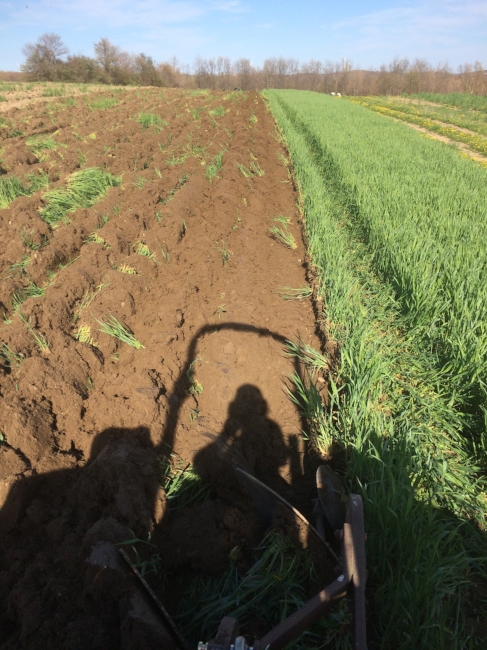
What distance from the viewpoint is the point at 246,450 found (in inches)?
98.3

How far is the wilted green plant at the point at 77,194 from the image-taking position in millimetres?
5582

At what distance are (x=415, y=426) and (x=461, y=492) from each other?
1.47ft

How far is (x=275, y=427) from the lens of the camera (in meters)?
2.80

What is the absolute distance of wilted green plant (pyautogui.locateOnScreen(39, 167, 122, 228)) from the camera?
5.58 metres

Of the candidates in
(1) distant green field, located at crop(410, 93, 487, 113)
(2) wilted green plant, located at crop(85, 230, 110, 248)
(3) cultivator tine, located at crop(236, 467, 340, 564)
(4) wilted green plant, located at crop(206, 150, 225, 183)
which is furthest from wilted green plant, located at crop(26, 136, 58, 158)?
(1) distant green field, located at crop(410, 93, 487, 113)

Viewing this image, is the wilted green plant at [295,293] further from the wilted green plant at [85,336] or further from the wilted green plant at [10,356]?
the wilted green plant at [10,356]

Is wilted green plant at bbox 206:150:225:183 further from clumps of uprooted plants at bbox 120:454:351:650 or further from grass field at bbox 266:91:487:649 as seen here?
clumps of uprooted plants at bbox 120:454:351:650

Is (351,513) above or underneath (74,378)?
above

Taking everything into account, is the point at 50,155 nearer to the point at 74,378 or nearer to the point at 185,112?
the point at 74,378

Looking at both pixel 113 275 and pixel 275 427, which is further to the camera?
pixel 113 275

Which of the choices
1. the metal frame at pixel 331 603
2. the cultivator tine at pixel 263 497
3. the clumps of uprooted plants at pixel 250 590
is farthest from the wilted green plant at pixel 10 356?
the metal frame at pixel 331 603

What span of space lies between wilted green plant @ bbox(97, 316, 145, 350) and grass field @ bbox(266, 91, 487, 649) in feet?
4.58

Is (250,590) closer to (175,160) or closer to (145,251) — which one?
(145,251)

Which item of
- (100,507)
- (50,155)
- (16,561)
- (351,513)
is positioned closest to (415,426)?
(351,513)
